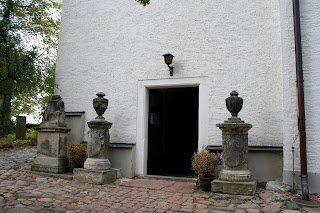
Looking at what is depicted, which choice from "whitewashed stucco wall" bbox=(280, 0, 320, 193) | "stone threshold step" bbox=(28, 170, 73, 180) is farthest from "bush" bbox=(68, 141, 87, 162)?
Result: "whitewashed stucco wall" bbox=(280, 0, 320, 193)

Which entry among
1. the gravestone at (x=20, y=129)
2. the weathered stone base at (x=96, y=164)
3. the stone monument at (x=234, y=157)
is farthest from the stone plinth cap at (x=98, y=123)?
the gravestone at (x=20, y=129)

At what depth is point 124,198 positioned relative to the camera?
4457 mm

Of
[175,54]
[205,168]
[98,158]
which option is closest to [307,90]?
[205,168]

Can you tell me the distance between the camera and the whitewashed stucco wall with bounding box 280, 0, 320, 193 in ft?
15.2

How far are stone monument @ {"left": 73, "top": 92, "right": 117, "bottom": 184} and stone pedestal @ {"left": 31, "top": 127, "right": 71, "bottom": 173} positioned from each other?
0.64m

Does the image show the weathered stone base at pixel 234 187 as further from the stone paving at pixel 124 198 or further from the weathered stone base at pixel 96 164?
the weathered stone base at pixel 96 164

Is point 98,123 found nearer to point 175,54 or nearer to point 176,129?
point 175,54

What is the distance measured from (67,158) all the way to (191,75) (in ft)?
11.2

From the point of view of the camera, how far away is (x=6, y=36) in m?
7.64

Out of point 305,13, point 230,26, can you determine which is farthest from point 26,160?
point 305,13

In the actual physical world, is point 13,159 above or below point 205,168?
below

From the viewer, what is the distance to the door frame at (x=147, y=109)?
5.93 metres

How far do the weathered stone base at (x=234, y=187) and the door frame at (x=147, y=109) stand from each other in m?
1.30

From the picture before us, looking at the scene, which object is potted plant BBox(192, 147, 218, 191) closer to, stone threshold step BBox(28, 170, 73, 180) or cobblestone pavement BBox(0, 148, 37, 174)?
stone threshold step BBox(28, 170, 73, 180)
